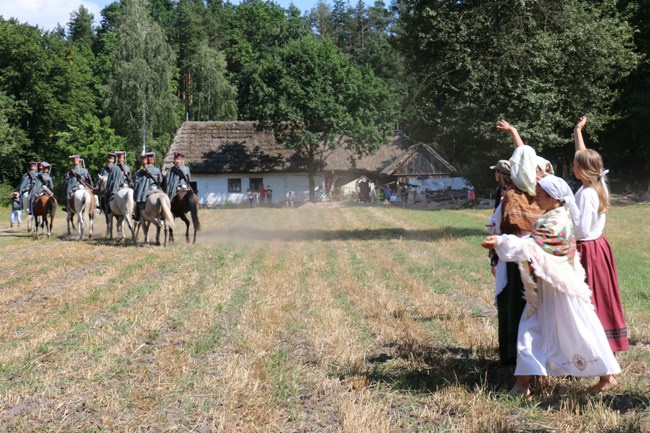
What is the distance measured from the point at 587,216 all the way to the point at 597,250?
309 mm

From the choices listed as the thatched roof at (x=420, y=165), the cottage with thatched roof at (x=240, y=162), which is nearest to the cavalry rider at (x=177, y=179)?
the cottage with thatched roof at (x=240, y=162)

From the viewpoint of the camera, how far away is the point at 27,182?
2230 centimetres

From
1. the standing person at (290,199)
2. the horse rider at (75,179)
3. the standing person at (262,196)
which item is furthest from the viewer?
the standing person at (262,196)

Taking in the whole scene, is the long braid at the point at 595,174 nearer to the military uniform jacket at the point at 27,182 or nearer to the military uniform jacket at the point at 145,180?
the military uniform jacket at the point at 145,180

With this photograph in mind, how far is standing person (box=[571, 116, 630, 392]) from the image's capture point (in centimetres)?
540

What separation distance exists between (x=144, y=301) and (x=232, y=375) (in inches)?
153

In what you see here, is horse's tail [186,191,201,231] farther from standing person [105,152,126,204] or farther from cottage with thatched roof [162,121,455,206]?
cottage with thatched roof [162,121,455,206]

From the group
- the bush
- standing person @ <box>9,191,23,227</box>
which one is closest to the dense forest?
the bush

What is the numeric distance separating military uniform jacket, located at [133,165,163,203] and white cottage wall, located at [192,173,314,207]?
113 ft

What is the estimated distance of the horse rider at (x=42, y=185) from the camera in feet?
65.9

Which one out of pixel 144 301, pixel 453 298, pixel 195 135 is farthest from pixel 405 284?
pixel 195 135

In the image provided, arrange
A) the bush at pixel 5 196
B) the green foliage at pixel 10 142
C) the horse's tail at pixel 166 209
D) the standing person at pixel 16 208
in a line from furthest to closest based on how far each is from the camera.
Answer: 1. the green foliage at pixel 10 142
2. the bush at pixel 5 196
3. the standing person at pixel 16 208
4. the horse's tail at pixel 166 209

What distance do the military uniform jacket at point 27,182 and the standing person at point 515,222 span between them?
1938cm

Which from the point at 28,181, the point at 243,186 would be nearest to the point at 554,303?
the point at 28,181
